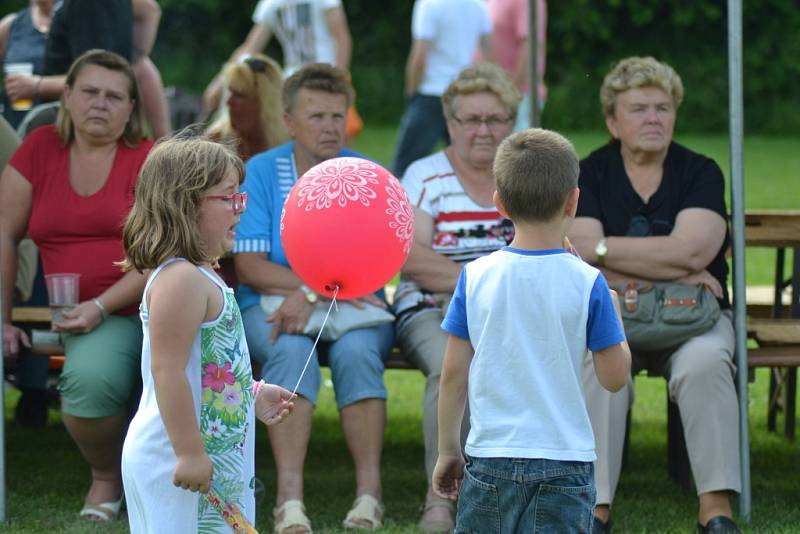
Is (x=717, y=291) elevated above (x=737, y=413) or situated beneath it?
elevated above

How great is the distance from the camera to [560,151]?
2.95 meters

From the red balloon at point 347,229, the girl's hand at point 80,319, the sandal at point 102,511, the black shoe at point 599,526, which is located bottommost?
the black shoe at point 599,526

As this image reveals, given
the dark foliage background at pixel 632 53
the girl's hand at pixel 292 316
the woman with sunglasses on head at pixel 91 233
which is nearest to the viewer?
the woman with sunglasses on head at pixel 91 233

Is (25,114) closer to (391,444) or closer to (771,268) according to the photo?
(391,444)

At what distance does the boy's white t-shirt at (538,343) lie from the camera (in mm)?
2900

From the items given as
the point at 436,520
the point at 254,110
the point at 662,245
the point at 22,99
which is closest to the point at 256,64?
the point at 254,110

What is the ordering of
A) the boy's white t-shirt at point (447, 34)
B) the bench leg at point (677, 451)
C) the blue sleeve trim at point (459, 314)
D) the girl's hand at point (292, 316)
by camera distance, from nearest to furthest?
the blue sleeve trim at point (459, 314) → the girl's hand at point (292, 316) → the bench leg at point (677, 451) → the boy's white t-shirt at point (447, 34)

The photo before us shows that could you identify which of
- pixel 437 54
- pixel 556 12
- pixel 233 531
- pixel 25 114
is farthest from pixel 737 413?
pixel 556 12

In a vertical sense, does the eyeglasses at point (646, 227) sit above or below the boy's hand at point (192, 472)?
above

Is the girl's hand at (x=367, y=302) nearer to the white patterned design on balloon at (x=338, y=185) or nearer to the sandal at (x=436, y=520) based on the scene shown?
the sandal at (x=436, y=520)

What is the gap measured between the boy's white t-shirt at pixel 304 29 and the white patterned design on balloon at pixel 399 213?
13.9ft

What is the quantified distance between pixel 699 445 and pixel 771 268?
567cm

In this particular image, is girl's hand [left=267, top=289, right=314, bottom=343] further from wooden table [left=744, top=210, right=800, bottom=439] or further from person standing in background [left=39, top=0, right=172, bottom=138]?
wooden table [left=744, top=210, right=800, bottom=439]

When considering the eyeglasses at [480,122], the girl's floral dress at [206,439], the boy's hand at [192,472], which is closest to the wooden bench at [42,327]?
the eyeglasses at [480,122]
